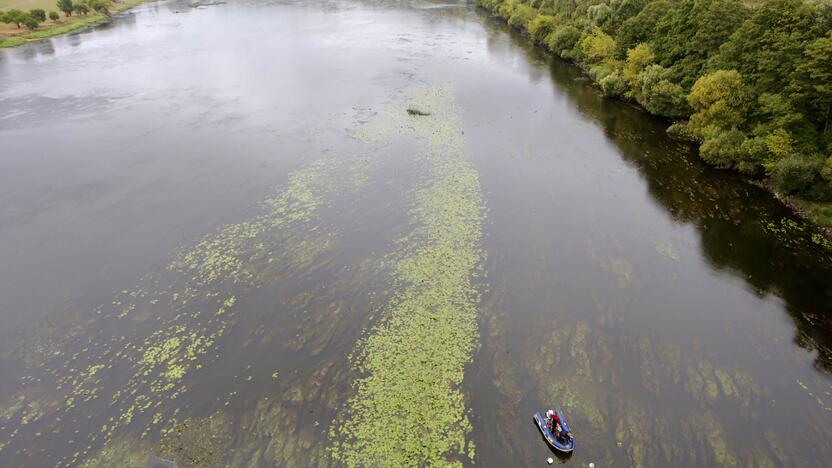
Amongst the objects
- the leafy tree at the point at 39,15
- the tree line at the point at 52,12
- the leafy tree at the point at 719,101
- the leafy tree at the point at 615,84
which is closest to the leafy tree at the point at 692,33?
the leafy tree at the point at 615,84

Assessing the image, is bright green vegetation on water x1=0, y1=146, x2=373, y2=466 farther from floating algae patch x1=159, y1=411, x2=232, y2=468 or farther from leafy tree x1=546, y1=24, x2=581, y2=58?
leafy tree x1=546, y1=24, x2=581, y2=58

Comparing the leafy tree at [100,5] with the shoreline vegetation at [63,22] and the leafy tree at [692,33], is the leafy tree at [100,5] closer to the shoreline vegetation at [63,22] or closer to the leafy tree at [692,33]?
the shoreline vegetation at [63,22]

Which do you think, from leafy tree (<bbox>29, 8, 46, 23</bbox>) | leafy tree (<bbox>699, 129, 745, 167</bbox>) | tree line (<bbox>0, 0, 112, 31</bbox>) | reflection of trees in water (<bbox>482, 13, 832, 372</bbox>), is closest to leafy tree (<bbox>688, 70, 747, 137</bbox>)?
leafy tree (<bbox>699, 129, 745, 167</bbox>)

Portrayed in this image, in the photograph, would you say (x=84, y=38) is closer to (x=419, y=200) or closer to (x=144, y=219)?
(x=144, y=219)

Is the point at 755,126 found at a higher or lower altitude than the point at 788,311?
higher

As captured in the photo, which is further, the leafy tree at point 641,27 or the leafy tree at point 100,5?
the leafy tree at point 100,5

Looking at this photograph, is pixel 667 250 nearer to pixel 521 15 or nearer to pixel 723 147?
pixel 723 147

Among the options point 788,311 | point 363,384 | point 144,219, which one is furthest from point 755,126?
point 144,219
